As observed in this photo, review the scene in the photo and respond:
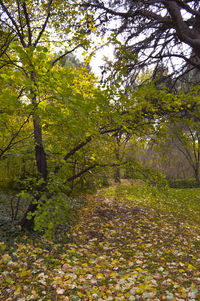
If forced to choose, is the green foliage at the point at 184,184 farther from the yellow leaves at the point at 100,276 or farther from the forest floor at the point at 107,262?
the yellow leaves at the point at 100,276

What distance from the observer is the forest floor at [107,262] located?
2.95m

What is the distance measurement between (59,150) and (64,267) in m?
2.24

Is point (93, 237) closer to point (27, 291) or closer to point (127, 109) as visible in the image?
point (27, 291)

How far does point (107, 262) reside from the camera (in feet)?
12.8

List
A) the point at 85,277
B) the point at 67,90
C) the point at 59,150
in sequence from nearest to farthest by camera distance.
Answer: the point at 67,90 → the point at 85,277 → the point at 59,150

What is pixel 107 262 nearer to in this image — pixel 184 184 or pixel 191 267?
pixel 191 267

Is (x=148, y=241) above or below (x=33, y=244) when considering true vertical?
below

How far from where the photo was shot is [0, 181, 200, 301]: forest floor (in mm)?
2951

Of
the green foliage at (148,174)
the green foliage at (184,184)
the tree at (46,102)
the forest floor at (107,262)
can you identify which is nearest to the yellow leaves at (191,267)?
the forest floor at (107,262)

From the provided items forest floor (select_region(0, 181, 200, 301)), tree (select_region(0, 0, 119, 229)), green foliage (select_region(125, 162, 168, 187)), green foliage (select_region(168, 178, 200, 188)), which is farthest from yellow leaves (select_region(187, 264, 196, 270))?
green foliage (select_region(168, 178, 200, 188))

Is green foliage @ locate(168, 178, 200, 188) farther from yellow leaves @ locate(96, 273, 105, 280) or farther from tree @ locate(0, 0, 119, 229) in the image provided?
yellow leaves @ locate(96, 273, 105, 280)

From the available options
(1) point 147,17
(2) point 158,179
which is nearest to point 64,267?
(2) point 158,179

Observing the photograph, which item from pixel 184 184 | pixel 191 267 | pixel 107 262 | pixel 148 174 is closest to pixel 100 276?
pixel 107 262

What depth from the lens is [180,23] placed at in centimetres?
482
